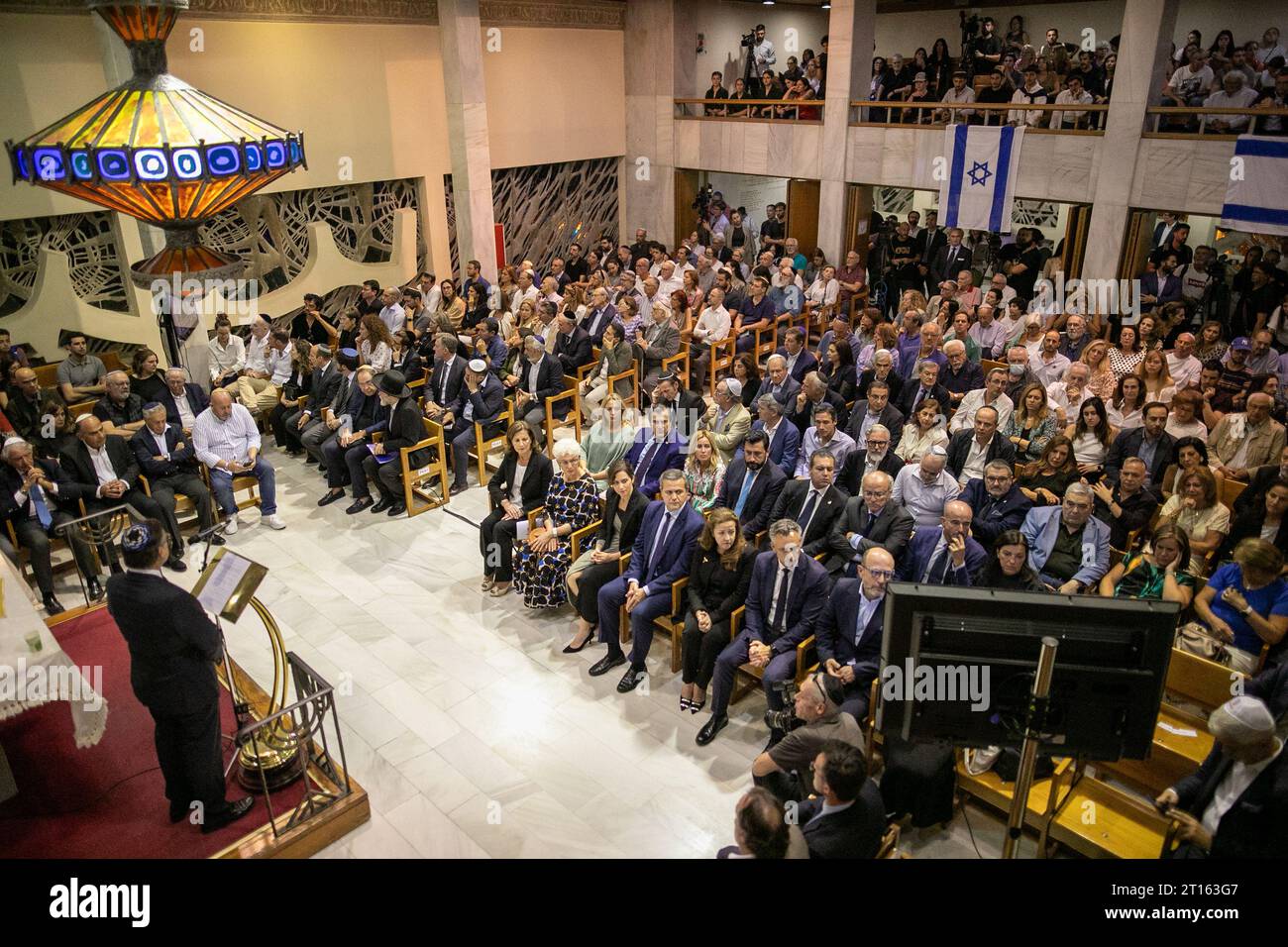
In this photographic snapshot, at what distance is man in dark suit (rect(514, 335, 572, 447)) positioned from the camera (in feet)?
25.7

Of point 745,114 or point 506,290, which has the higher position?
point 745,114

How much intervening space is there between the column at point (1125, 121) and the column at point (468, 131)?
23.6 feet

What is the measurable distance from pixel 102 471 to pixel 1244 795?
696 cm

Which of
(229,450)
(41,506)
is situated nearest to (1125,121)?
(229,450)

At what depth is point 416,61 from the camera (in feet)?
36.0

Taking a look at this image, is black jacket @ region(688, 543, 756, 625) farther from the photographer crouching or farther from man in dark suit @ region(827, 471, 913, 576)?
the photographer crouching

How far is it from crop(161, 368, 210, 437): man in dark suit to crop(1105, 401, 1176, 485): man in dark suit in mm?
6950

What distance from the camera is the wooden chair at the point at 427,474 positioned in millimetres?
7172

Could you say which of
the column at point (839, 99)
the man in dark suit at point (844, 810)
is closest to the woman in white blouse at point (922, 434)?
the man in dark suit at point (844, 810)

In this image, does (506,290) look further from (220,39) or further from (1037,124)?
(1037,124)

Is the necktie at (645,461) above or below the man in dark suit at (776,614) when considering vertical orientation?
above

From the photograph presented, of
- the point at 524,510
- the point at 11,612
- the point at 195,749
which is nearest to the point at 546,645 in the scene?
the point at 524,510

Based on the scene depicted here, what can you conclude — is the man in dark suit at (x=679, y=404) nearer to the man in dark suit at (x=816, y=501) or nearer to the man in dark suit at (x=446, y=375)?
the man in dark suit at (x=816, y=501)
